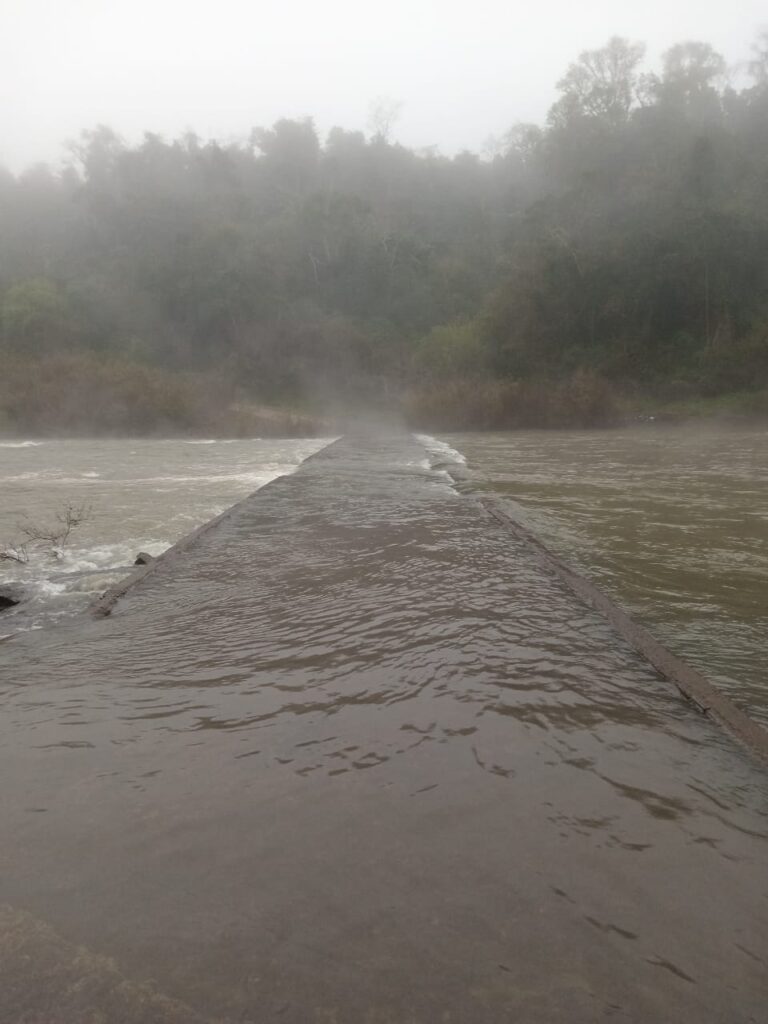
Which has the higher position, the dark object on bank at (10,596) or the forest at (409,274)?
the forest at (409,274)

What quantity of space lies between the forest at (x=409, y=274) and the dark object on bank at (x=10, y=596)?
30301 millimetres

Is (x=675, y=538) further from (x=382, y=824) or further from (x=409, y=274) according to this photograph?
(x=409, y=274)

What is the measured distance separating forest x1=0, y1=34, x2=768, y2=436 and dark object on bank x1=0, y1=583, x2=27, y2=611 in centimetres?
3030

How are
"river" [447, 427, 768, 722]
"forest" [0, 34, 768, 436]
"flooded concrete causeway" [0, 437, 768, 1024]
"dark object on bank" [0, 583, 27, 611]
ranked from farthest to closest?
"forest" [0, 34, 768, 436]
"dark object on bank" [0, 583, 27, 611]
"river" [447, 427, 768, 722]
"flooded concrete causeway" [0, 437, 768, 1024]

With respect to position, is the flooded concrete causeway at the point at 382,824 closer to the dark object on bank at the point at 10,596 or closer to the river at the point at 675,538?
the river at the point at 675,538

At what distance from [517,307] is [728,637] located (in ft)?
137

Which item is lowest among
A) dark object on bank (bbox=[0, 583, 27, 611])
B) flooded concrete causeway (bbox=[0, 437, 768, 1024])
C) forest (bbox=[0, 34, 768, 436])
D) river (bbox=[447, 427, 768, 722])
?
flooded concrete causeway (bbox=[0, 437, 768, 1024])

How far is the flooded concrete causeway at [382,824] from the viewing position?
1.57 metres

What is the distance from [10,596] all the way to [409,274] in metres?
65.0

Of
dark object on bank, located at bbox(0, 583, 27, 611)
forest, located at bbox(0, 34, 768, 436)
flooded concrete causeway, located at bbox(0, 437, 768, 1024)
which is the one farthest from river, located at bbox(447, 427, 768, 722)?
forest, located at bbox(0, 34, 768, 436)

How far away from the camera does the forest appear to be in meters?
35.8

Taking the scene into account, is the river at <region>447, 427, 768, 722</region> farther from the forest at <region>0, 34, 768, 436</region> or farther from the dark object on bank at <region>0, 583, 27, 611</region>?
the forest at <region>0, 34, 768, 436</region>

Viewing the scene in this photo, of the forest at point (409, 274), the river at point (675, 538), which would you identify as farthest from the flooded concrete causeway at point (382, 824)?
the forest at point (409, 274)

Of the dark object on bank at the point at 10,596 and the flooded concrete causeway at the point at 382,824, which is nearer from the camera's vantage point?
the flooded concrete causeway at the point at 382,824
